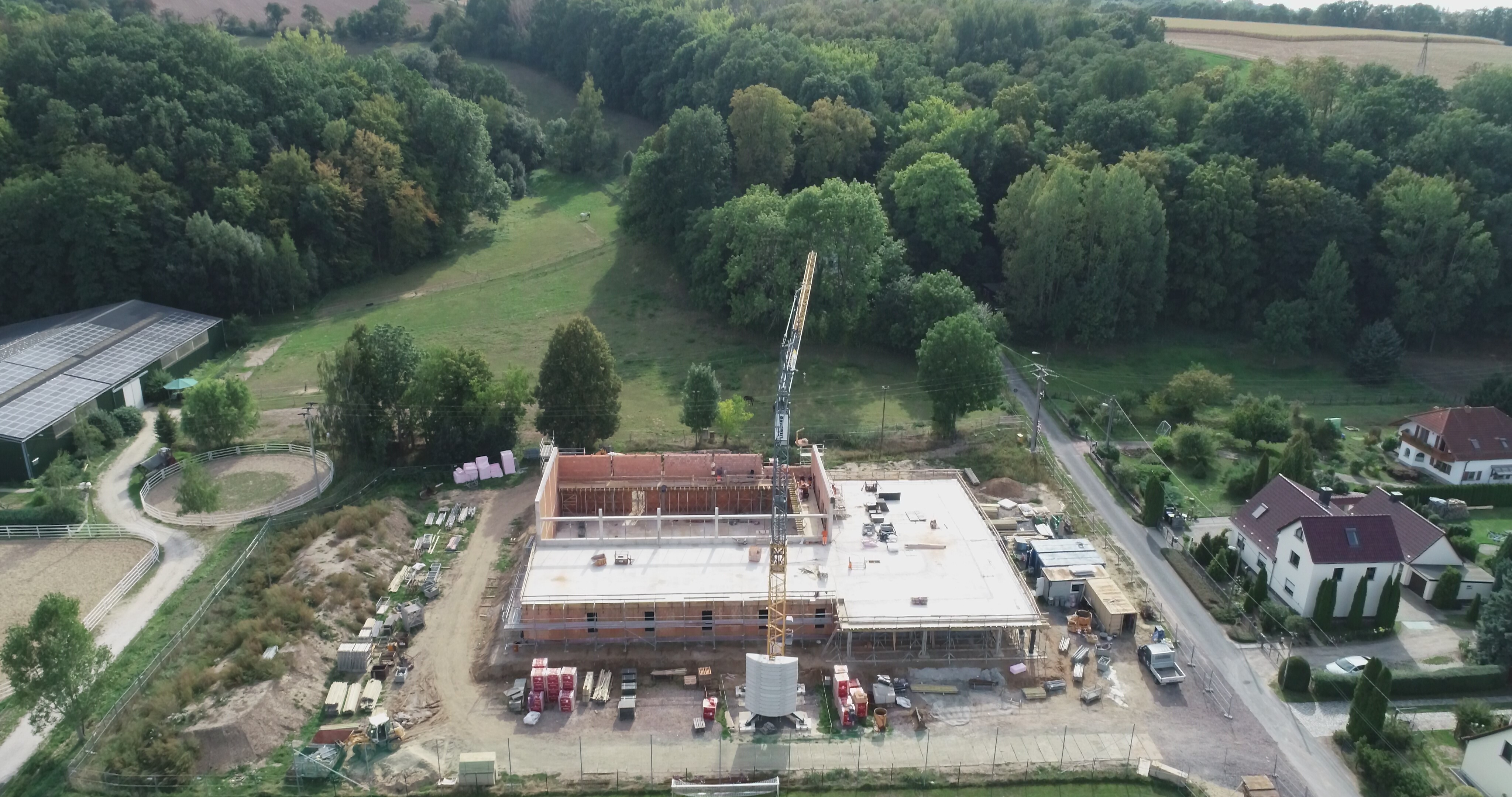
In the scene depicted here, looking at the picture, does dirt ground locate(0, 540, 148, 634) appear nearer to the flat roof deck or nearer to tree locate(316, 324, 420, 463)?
tree locate(316, 324, 420, 463)

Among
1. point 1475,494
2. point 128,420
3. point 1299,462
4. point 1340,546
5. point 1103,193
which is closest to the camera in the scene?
point 1340,546

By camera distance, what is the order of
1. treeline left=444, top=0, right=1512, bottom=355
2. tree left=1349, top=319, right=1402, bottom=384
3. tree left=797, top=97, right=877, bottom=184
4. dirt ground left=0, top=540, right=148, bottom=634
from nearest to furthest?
dirt ground left=0, top=540, right=148, bottom=634 < tree left=1349, top=319, right=1402, bottom=384 < treeline left=444, top=0, right=1512, bottom=355 < tree left=797, top=97, right=877, bottom=184

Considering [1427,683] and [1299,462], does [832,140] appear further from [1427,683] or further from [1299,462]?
[1427,683]

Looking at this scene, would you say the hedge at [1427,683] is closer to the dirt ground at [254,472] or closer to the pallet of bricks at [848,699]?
the pallet of bricks at [848,699]

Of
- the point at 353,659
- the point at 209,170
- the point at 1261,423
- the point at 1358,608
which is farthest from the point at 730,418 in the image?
the point at 209,170

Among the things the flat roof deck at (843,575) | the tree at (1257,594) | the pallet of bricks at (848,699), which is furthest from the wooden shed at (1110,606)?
the pallet of bricks at (848,699)

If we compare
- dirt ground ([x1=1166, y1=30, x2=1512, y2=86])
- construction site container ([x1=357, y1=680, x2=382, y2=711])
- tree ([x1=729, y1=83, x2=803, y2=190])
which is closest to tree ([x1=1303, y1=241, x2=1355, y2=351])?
dirt ground ([x1=1166, y1=30, x2=1512, y2=86])

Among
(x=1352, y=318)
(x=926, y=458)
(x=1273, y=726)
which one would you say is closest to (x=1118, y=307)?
(x=1352, y=318)

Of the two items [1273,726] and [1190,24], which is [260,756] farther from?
[1190,24]
